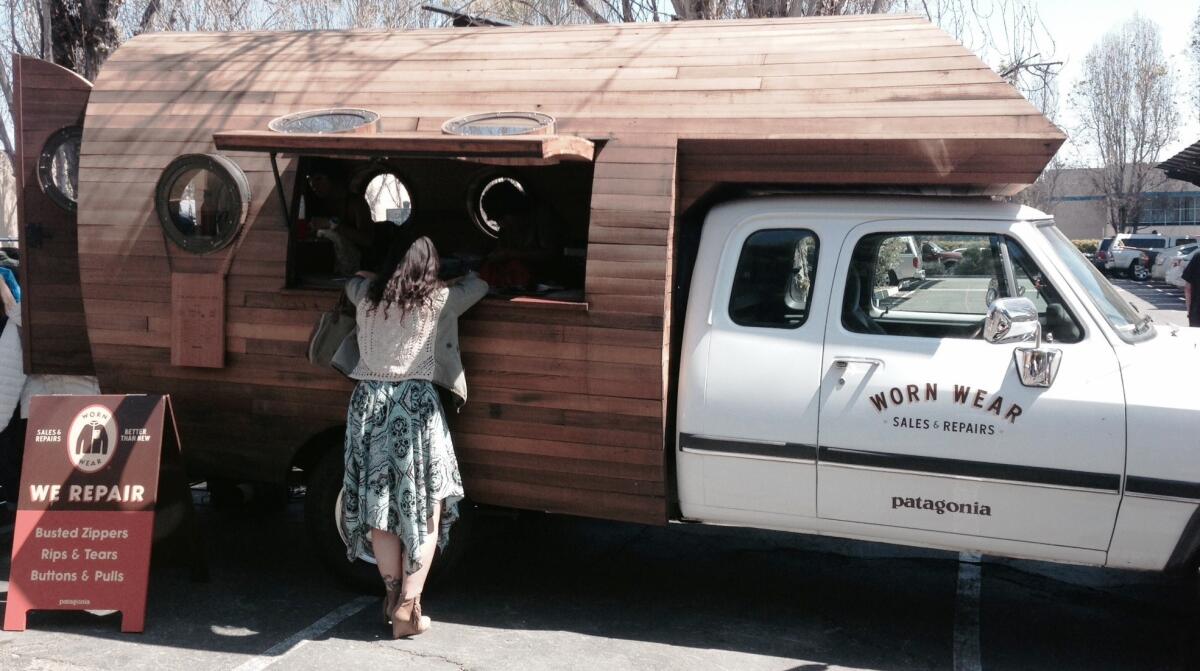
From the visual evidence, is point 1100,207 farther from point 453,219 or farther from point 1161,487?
point 1161,487

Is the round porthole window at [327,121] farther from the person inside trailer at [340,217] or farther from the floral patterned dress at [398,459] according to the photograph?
the floral patterned dress at [398,459]

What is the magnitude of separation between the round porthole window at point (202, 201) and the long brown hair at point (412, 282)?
1098 millimetres

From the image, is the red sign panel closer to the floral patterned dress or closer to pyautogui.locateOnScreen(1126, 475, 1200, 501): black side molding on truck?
the floral patterned dress

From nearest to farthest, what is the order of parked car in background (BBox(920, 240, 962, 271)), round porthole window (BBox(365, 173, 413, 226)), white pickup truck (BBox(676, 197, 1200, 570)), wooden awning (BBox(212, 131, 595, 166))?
white pickup truck (BBox(676, 197, 1200, 570)), wooden awning (BBox(212, 131, 595, 166)), parked car in background (BBox(920, 240, 962, 271)), round porthole window (BBox(365, 173, 413, 226))

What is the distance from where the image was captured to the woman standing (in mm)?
5047

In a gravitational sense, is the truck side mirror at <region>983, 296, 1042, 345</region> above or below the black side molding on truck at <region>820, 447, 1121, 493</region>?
above

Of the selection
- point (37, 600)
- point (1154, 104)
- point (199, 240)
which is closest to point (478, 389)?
point (199, 240)

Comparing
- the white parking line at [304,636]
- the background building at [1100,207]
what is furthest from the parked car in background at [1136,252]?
Result: the white parking line at [304,636]

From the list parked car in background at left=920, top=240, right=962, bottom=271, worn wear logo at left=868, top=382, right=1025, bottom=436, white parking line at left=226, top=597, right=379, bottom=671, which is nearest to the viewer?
worn wear logo at left=868, top=382, right=1025, bottom=436

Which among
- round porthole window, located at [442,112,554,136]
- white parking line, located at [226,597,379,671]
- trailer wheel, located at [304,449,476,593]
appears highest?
round porthole window, located at [442,112,554,136]

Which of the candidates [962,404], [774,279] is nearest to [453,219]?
[774,279]

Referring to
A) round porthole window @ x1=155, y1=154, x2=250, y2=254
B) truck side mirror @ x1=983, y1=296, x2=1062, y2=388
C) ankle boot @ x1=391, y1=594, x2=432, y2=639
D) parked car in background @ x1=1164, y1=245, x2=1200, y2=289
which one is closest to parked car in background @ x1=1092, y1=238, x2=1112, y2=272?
parked car in background @ x1=1164, y1=245, x2=1200, y2=289

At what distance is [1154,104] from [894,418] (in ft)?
160

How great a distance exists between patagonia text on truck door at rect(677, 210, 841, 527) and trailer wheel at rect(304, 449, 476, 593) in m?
1.13
